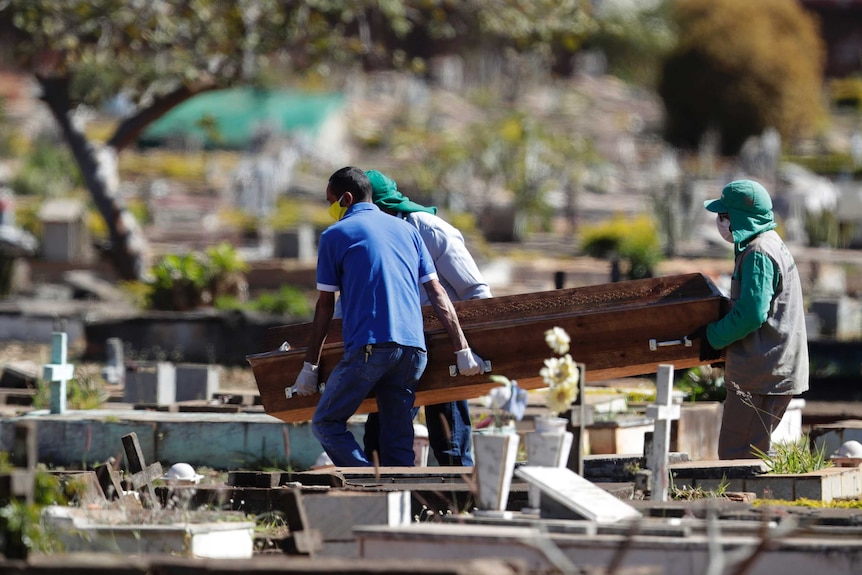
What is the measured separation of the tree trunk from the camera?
19156 millimetres

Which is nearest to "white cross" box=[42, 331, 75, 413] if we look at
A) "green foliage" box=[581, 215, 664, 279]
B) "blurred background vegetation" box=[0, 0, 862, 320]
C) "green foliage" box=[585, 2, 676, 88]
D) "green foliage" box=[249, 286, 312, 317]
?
"green foliage" box=[249, 286, 312, 317]

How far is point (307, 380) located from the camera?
299 inches

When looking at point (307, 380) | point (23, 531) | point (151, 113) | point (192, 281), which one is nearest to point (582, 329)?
point (307, 380)

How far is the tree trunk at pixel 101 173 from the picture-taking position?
19.2 m

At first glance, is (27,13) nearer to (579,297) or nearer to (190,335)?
(190,335)

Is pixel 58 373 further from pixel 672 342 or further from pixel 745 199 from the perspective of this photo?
pixel 745 199

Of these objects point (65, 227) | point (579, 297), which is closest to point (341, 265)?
point (579, 297)

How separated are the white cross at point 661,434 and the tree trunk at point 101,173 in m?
13.8

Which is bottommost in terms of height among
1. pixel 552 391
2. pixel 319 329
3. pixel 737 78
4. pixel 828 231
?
pixel 552 391

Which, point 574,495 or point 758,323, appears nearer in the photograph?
point 574,495

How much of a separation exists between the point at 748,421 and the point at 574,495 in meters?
2.08

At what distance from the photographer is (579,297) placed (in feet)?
25.1

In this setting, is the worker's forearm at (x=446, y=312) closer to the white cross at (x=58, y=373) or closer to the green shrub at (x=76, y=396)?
the white cross at (x=58, y=373)

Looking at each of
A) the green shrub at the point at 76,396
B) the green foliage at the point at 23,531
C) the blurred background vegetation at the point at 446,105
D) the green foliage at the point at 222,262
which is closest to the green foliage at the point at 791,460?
the green foliage at the point at 23,531
